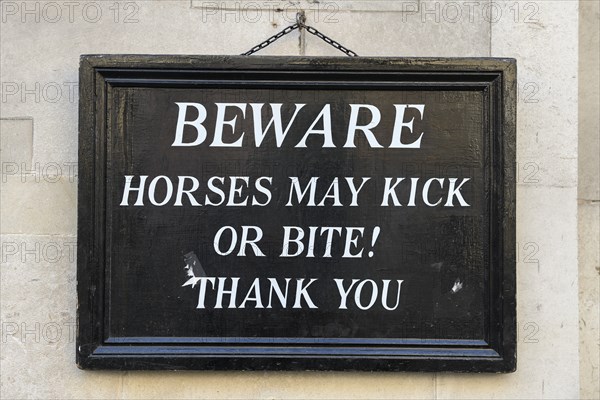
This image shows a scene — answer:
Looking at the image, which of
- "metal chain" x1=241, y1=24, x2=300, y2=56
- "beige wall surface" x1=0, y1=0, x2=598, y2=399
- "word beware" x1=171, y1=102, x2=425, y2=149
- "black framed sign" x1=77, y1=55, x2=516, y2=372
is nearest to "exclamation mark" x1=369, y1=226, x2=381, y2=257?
"black framed sign" x1=77, y1=55, x2=516, y2=372

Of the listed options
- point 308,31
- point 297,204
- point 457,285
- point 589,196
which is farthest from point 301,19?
point 589,196

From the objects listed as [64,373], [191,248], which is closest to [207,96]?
[191,248]

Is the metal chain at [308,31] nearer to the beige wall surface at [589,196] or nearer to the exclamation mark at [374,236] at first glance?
the exclamation mark at [374,236]

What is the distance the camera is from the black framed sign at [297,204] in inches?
125

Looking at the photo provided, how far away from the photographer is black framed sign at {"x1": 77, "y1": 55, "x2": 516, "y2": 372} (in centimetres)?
319

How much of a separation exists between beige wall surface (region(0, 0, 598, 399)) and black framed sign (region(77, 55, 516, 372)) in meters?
0.22

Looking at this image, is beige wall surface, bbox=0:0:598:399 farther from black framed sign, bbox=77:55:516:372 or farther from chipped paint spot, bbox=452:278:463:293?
chipped paint spot, bbox=452:278:463:293

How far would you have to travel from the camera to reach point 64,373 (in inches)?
130

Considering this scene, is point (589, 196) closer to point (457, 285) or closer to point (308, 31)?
point (457, 285)

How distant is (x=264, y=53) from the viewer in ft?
11.2

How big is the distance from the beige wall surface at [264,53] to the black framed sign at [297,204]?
22 cm

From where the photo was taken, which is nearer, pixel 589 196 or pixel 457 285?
pixel 457 285

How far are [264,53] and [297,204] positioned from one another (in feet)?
2.86

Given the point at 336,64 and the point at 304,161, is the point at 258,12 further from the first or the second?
the point at 304,161
